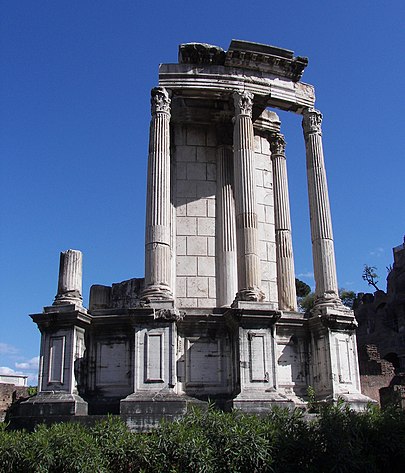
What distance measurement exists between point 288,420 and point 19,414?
7.16 meters

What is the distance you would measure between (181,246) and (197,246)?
1.65 feet

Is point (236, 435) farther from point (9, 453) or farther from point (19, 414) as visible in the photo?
point (19, 414)

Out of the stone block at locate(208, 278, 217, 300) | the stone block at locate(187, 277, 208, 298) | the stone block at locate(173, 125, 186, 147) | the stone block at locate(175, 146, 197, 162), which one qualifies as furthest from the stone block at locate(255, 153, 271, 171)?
the stone block at locate(187, 277, 208, 298)

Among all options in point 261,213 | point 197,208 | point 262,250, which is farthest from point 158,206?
point 261,213

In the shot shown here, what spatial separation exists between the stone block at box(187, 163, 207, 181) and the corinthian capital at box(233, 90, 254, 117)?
2314mm

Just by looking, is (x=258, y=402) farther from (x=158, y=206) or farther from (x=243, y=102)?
(x=243, y=102)

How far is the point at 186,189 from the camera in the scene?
19.6 m

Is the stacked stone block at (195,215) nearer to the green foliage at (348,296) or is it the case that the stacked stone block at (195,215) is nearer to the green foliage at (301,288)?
the green foliage at (301,288)

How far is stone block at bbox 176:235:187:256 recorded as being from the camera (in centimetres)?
1897

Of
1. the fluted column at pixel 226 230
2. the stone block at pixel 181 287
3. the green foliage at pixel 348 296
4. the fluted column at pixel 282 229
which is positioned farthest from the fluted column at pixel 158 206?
the green foliage at pixel 348 296

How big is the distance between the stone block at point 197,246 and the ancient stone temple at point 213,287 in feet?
0.11

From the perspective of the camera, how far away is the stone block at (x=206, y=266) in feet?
61.8

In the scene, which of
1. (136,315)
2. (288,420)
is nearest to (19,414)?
(136,315)

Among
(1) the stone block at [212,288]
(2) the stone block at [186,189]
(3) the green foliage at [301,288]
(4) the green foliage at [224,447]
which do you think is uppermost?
(3) the green foliage at [301,288]
